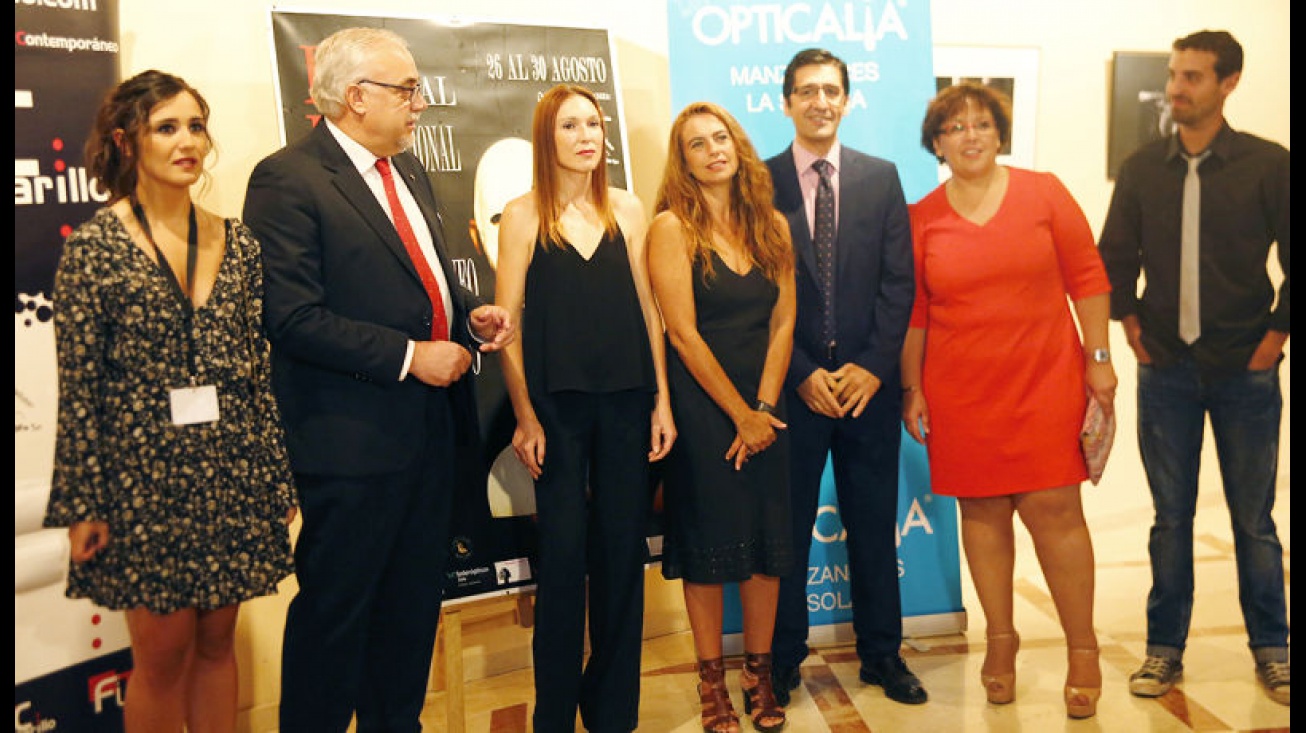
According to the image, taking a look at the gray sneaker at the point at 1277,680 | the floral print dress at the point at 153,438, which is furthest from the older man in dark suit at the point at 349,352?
the gray sneaker at the point at 1277,680

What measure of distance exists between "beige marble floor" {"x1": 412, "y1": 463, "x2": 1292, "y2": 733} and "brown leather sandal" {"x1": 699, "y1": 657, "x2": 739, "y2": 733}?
4.8 inches

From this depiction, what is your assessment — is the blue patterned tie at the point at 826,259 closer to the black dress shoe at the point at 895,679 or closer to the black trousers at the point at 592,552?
the black trousers at the point at 592,552

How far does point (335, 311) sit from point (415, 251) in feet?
0.75

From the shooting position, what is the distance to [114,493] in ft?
6.83

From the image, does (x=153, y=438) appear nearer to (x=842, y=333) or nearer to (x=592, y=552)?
(x=592, y=552)

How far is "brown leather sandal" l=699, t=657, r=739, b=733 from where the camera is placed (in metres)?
2.97

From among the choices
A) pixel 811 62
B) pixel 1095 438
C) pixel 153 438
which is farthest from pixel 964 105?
pixel 153 438

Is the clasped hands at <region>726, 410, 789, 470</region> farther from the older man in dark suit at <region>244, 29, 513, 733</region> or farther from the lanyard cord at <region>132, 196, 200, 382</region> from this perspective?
the lanyard cord at <region>132, 196, 200, 382</region>

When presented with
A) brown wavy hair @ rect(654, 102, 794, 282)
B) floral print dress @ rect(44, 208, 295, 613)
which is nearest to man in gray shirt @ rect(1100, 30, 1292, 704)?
brown wavy hair @ rect(654, 102, 794, 282)

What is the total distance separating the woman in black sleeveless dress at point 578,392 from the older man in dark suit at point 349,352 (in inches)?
9.0

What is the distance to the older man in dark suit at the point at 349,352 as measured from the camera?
2311mm

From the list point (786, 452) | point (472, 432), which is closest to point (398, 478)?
point (472, 432)

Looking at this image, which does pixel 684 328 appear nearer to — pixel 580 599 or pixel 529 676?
pixel 580 599

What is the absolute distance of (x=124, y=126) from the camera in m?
2.15
